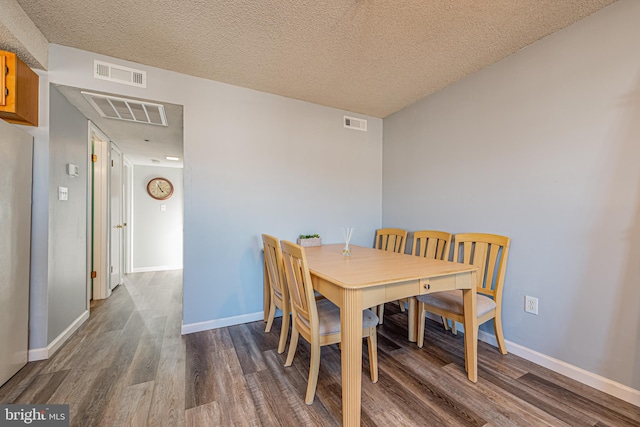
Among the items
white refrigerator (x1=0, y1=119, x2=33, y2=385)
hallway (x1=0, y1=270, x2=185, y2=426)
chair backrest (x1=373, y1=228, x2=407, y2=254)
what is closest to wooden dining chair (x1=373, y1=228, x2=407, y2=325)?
chair backrest (x1=373, y1=228, x2=407, y2=254)

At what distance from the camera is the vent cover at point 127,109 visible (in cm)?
224

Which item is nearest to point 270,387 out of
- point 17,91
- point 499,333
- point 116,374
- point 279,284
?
point 279,284

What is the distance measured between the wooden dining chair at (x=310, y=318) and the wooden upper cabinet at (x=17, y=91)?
1955mm

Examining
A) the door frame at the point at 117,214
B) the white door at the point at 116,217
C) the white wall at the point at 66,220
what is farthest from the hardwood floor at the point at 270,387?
the white door at the point at 116,217

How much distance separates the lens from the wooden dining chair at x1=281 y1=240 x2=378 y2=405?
4.82 feet

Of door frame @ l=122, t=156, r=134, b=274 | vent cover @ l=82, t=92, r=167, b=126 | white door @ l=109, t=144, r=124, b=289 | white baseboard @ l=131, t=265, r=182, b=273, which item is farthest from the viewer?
white baseboard @ l=131, t=265, r=182, b=273

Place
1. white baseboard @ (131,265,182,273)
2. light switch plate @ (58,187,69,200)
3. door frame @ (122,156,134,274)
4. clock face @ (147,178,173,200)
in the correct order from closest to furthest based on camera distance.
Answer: light switch plate @ (58,187,69,200) < door frame @ (122,156,134,274) < white baseboard @ (131,265,182,273) < clock face @ (147,178,173,200)

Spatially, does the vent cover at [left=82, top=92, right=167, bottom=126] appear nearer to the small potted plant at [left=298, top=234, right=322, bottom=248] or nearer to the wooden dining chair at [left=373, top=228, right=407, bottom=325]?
the small potted plant at [left=298, top=234, right=322, bottom=248]

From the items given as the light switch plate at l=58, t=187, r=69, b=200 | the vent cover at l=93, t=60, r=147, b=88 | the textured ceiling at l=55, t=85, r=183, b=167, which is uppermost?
the vent cover at l=93, t=60, r=147, b=88

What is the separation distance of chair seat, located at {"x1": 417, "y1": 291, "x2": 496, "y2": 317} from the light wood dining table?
16 centimetres

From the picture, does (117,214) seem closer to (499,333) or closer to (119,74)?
(119,74)

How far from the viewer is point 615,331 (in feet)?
5.08

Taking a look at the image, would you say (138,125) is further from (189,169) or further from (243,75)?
(243,75)

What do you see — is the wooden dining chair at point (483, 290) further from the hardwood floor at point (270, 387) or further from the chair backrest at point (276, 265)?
the chair backrest at point (276, 265)
